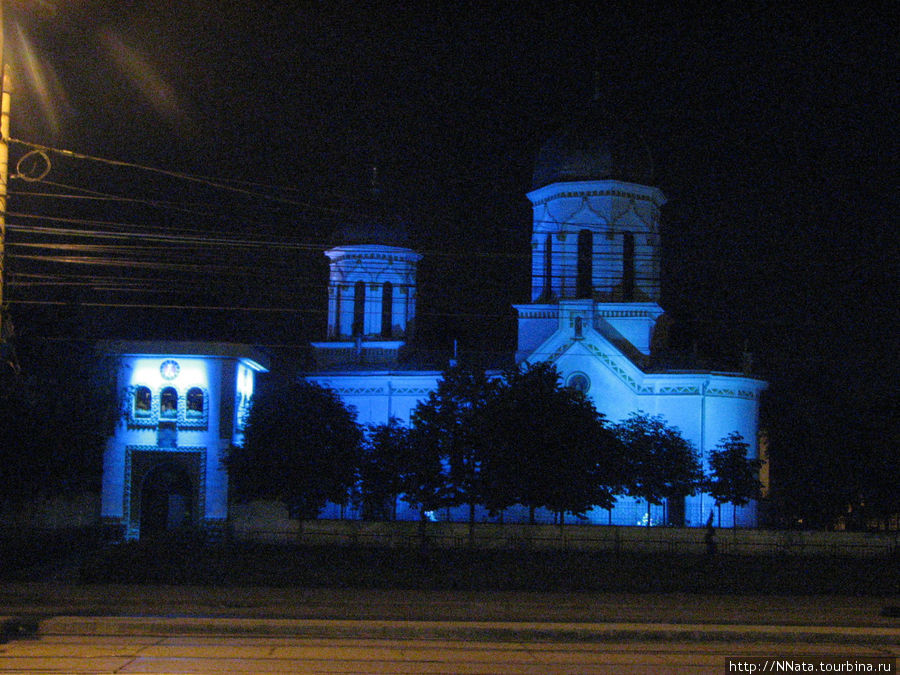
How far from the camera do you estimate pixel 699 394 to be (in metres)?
50.1

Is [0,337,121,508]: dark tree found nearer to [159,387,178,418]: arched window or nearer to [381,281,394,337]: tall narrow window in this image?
[159,387,178,418]: arched window

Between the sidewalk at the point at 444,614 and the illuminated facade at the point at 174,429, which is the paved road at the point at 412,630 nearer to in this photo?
the sidewalk at the point at 444,614

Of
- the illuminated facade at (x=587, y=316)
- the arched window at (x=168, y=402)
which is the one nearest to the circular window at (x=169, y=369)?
the arched window at (x=168, y=402)

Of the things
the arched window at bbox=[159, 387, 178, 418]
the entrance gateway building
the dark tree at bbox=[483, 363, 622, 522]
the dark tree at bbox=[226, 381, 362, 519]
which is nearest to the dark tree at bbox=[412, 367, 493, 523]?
the dark tree at bbox=[483, 363, 622, 522]

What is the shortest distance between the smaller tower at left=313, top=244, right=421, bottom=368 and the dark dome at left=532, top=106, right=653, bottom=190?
782 cm

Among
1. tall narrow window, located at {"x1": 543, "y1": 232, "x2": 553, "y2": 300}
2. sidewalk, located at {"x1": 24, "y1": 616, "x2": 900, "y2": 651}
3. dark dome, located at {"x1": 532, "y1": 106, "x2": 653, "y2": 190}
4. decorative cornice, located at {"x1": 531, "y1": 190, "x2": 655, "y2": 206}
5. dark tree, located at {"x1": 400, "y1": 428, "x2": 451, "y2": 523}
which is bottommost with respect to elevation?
sidewalk, located at {"x1": 24, "y1": 616, "x2": 900, "y2": 651}

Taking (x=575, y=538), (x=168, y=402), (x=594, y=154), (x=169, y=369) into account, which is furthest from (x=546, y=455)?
(x=594, y=154)

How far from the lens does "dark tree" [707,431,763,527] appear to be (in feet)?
154

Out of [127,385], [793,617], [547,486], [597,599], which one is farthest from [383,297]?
[793,617]

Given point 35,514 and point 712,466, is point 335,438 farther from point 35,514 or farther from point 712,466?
point 712,466

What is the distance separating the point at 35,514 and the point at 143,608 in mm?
19793

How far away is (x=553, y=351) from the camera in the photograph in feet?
169

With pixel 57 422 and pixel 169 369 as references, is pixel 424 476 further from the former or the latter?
pixel 57 422

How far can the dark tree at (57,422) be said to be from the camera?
40062mm
